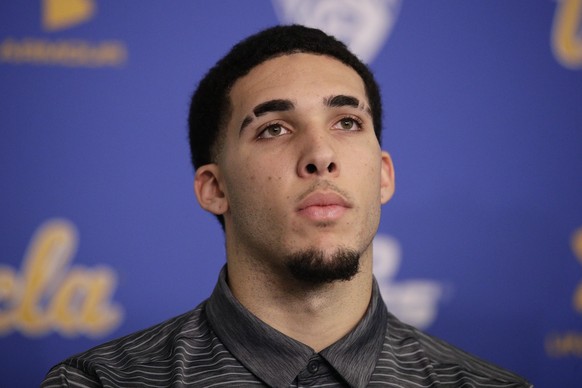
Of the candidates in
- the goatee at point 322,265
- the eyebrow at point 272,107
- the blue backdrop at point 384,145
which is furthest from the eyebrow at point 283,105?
the blue backdrop at point 384,145

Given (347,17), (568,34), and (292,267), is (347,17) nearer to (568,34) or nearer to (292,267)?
(568,34)

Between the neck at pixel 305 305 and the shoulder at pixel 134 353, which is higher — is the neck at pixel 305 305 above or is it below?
above

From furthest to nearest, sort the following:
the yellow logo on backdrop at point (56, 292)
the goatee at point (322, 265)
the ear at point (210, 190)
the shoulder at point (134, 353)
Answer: the yellow logo on backdrop at point (56, 292) < the ear at point (210, 190) < the shoulder at point (134, 353) < the goatee at point (322, 265)

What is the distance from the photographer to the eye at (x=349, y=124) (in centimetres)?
136

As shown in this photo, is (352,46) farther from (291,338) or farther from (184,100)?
(291,338)

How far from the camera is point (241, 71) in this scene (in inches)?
57.7

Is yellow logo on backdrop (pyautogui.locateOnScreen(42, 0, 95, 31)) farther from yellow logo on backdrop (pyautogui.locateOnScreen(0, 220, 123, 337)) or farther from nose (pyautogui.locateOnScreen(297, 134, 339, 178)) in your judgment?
nose (pyautogui.locateOnScreen(297, 134, 339, 178))

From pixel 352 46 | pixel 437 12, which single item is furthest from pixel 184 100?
pixel 437 12

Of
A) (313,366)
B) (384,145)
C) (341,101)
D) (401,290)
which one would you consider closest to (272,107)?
(341,101)

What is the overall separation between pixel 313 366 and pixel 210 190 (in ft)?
1.39

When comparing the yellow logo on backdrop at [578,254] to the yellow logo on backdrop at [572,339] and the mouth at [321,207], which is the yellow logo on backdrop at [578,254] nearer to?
the yellow logo on backdrop at [572,339]

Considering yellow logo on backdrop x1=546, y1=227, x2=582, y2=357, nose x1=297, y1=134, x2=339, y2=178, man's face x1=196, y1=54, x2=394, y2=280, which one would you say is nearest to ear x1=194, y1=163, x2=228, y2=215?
man's face x1=196, y1=54, x2=394, y2=280

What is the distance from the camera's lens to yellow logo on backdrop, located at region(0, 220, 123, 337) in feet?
6.18

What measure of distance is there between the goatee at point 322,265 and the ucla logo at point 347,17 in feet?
3.07
